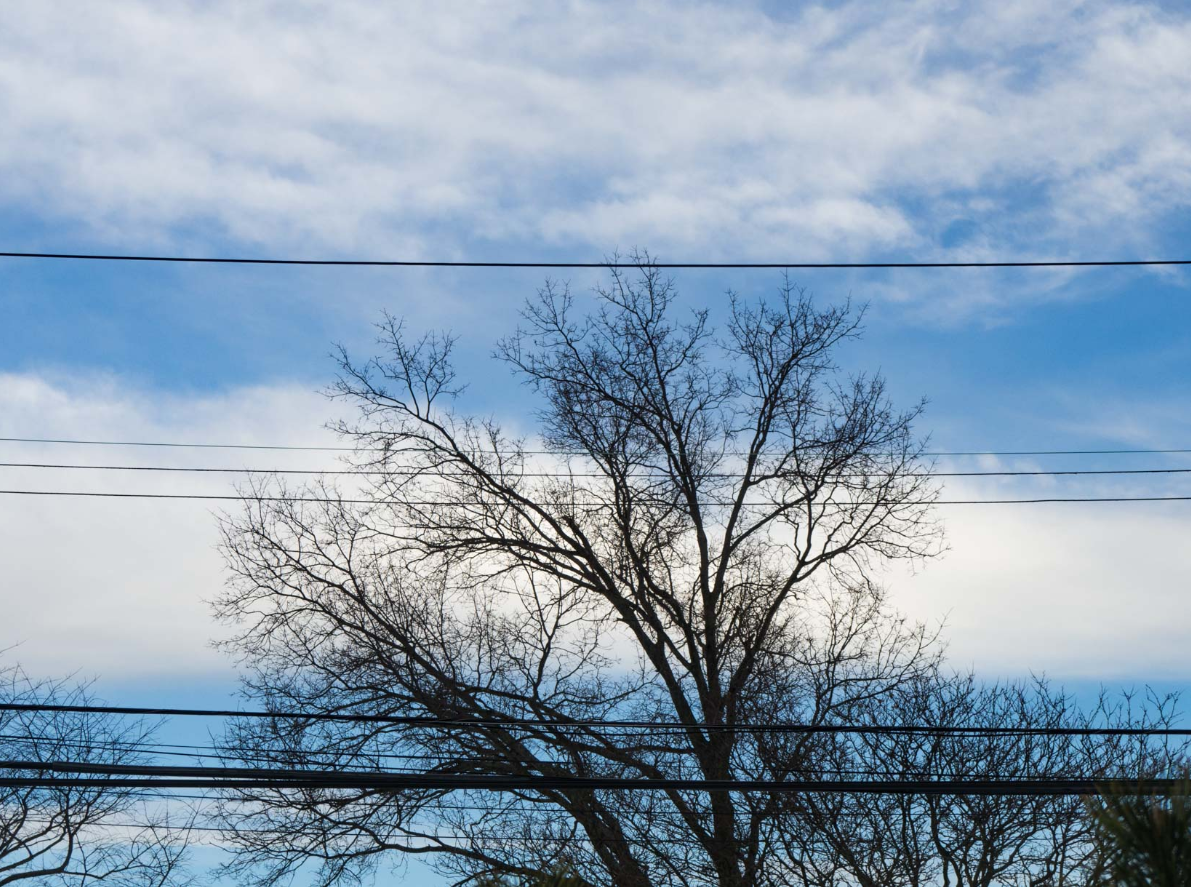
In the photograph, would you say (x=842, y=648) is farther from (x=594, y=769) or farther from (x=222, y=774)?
(x=222, y=774)

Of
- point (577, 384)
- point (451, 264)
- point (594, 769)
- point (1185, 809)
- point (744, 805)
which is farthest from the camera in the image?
point (577, 384)

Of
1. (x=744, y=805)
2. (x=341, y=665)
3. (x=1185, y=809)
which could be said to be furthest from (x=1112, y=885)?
(x=341, y=665)

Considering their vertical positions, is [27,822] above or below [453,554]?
below

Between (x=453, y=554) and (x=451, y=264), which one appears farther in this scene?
(x=453, y=554)

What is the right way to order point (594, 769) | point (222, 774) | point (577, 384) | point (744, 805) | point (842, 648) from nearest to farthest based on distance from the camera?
point (222, 774), point (744, 805), point (594, 769), point (842, 648), point (577, 384)

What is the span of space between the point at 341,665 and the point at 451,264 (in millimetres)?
7998

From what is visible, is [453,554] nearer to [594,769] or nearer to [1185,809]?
[594,769]

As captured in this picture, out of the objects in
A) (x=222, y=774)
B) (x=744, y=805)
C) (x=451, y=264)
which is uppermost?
(x=451, y=264)

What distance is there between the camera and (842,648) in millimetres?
18312

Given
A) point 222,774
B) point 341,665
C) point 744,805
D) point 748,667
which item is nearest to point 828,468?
point 748,667

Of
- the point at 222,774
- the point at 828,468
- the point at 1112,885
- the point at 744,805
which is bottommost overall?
the point at 1112,885

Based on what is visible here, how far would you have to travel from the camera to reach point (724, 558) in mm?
19344

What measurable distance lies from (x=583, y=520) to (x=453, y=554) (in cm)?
230

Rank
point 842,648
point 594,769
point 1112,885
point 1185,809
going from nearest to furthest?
point 1185,809
point 1112,885
point 594,769
point 842,648
